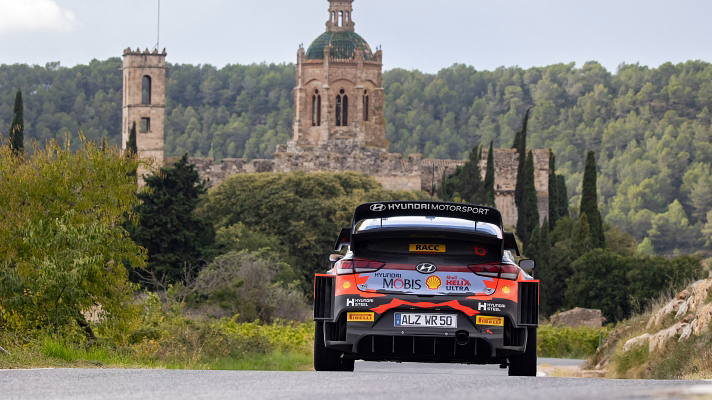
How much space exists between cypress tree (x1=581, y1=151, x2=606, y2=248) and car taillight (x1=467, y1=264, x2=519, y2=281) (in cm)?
5660

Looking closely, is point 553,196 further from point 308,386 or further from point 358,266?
point 308,386

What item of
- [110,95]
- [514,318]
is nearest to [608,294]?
[514,318]

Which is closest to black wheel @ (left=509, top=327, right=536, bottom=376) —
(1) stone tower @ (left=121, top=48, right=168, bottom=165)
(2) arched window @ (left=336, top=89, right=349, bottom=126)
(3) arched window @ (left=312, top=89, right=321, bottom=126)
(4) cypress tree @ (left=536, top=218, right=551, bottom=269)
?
(4) cypress tree @ (left=536, top=218, right=551, bottom=269)

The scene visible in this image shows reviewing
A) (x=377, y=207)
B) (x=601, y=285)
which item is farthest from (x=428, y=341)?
(x=601, y=285)

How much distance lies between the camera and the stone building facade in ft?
279

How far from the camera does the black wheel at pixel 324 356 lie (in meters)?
12.9

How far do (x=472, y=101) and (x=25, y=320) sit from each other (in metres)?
149

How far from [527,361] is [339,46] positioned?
86390mm

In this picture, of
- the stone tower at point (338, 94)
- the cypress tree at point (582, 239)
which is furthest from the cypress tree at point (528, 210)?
the stone tower at point (338, 94)

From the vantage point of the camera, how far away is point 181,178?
55688mm

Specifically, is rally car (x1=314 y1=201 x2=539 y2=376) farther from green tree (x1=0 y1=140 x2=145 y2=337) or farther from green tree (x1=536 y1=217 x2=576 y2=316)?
green tree (x1=536 y1=217 x2=576 y2=316)

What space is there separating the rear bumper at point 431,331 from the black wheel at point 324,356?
1.11 ft

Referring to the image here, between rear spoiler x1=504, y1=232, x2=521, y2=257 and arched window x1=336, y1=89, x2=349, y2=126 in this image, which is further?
arched window x1=336, y1=89, x2=349, y2=126

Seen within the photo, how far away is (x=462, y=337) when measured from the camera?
39.9ft
